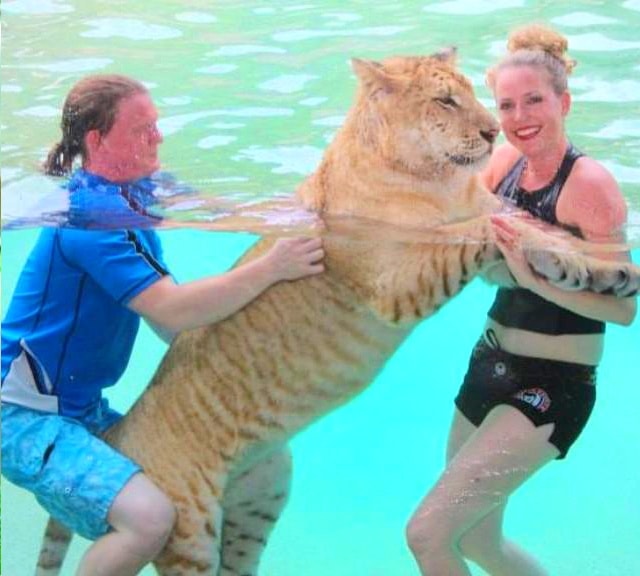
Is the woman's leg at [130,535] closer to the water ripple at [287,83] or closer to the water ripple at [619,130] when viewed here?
the water ripple at [287,83]

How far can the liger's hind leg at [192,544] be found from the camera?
3666mm

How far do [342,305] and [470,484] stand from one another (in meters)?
0.68

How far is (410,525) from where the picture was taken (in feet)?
11.8

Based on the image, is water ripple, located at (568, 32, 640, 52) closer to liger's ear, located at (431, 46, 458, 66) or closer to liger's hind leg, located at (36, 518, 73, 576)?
liger's ear, located at (431, 46, 458, 66)

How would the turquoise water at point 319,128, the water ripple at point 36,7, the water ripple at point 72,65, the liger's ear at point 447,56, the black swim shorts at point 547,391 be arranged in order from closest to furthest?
the black swim shorts at point 547,391
the liger's ear at point 447,56
the turquoise water at point 319,128
the water ripple at point 72,65
the water ripple at point 36,7

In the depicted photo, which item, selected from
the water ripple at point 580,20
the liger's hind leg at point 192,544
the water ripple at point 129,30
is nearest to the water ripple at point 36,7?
the water ripple at point 129,30

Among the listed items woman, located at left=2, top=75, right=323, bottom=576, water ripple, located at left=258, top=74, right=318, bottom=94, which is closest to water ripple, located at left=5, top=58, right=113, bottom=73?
water ripple, located at left=258, top=74, right=318, bottom=94

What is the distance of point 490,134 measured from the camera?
141 inches

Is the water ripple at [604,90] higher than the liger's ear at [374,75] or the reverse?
the reverse

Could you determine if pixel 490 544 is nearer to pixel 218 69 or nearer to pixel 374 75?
pixel 374 75

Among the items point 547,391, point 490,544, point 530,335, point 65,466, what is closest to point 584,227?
point 530,335

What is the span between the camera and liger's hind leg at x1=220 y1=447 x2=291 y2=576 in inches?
158

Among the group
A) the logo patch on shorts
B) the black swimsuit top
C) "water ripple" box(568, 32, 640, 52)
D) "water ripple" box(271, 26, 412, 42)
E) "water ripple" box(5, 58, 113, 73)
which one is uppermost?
"water ripple" box(271, 26, 412, 42)

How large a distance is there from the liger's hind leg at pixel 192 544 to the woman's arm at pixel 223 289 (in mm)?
579
